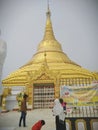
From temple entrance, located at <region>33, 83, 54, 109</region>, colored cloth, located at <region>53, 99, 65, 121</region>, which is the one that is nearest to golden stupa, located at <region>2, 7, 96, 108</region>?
temple entrance, located at <region>33, 83, 54, 109</region>

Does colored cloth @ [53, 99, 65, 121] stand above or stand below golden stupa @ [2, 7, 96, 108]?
below

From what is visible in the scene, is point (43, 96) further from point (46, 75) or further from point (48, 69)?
point (48, 69)

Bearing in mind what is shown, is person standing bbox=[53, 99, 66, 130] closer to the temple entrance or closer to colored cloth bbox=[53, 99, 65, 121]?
colored cloth bbox=[53, 99, 65, 121]

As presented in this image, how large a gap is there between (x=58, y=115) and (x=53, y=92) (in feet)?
6.90

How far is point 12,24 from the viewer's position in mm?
3969

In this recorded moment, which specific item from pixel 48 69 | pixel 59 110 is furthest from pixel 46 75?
pixel 59 110

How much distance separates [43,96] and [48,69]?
0.96 m

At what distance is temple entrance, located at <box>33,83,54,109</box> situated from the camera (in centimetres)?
460

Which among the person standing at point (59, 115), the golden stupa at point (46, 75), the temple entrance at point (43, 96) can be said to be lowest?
the person standing at point (59, 115)

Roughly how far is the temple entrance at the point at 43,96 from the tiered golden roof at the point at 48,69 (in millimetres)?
283

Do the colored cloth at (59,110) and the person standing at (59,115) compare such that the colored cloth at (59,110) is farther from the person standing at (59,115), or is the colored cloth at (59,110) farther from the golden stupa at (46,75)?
the golden stupa at (46,75)

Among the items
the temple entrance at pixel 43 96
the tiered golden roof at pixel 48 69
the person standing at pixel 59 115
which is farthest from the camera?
the tiered golden roof at pixel 48 69

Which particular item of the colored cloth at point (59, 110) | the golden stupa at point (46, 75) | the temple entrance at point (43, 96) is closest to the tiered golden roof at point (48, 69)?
the golden stupa at point (46, 75)

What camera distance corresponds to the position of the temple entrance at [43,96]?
15.1 feet
